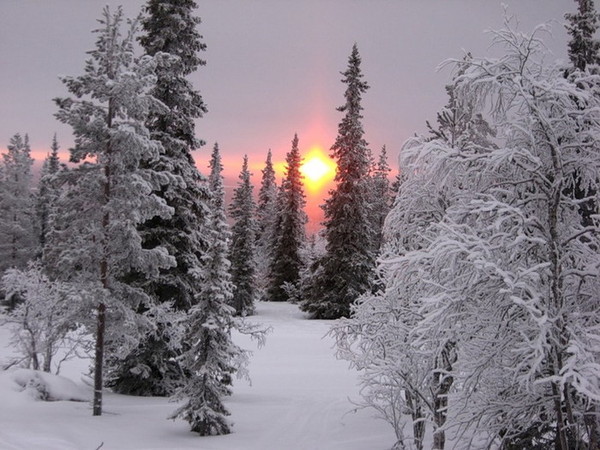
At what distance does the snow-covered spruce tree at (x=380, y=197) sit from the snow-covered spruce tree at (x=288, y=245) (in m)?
7.74

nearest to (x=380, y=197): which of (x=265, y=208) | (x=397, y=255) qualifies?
(x=265, y=208)

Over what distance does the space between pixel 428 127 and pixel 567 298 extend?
308 inches

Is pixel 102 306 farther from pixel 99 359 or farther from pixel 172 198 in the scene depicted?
pixel 172 198

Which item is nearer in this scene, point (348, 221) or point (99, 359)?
point (99, 359)

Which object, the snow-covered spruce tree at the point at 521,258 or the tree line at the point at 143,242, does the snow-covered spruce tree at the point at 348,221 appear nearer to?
the tree line at the point at 143,242

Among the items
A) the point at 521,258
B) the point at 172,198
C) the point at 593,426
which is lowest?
the point at 593,426

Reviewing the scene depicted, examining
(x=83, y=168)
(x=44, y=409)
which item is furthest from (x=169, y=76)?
(x=44, y=409)

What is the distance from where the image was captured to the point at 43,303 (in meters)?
21.9

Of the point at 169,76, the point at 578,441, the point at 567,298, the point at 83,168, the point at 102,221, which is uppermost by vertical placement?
the point at 169,76

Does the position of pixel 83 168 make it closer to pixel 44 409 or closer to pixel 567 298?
pixel 44 409

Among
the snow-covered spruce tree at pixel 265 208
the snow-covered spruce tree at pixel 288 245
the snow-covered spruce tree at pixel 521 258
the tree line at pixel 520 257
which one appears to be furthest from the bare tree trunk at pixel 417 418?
the snow-covered spruce tree at pixel 265 208

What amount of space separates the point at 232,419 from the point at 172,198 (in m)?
8.21

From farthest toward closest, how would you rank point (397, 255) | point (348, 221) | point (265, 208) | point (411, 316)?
1. point (265, 208)
2. point (348, 221)
3. point (411, 316)
4. point (397, 255)

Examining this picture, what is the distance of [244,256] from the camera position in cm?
4356
